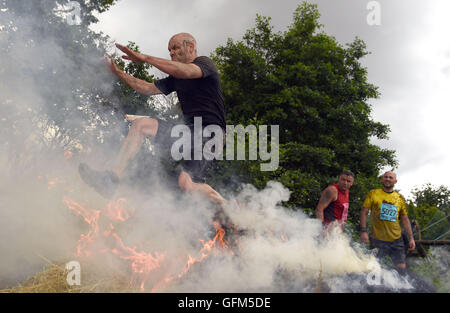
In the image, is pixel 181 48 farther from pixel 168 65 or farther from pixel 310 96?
pixel 310 96

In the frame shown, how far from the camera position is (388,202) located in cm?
569

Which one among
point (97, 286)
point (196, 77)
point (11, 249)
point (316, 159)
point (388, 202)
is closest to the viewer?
point (97, 286)

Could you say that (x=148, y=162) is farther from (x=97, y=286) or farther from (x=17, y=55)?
(x=17, y=55)

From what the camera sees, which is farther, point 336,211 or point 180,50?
Result: point 336,211

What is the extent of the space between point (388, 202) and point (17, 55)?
25.4 feet

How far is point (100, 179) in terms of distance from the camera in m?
3.54

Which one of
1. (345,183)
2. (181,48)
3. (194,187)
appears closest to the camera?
(181,48)

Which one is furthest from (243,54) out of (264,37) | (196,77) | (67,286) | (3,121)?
(67,286)

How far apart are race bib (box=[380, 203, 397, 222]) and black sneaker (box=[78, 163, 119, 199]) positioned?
4.19 metres

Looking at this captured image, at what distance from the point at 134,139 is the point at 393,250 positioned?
4.35m

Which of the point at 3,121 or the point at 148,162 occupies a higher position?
the point at 3,121

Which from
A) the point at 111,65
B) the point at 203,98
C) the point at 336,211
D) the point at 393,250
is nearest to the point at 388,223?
the point at 393,250

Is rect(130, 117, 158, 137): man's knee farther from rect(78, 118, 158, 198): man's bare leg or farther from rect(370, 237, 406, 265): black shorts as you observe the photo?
rect(370, 237, 406, 265): black shorts
